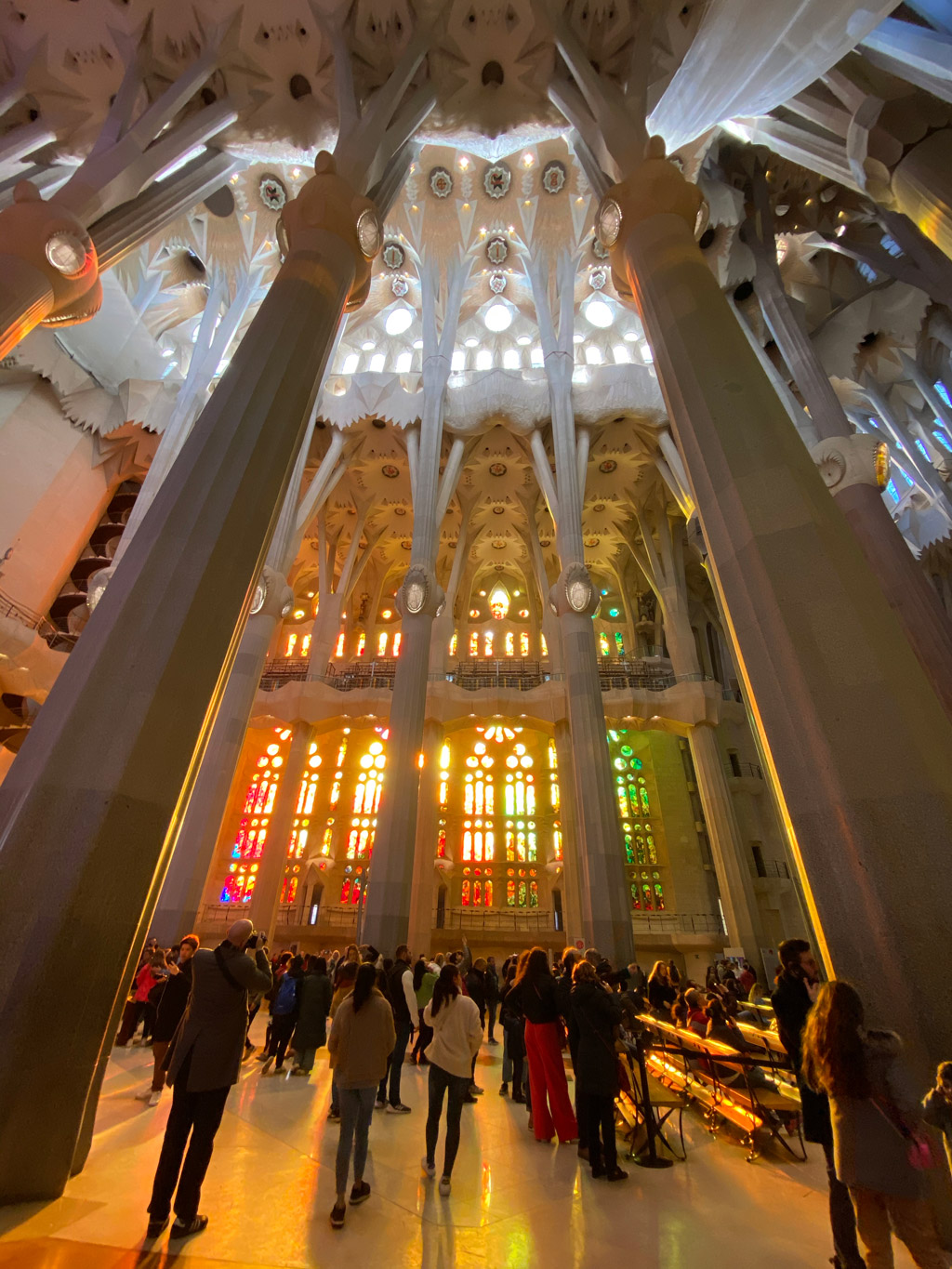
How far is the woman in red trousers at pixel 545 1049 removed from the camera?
387 cm

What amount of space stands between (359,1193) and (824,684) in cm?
358

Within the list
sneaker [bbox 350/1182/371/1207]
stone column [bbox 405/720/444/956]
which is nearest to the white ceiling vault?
Result: sneaker [bbox 350/1182/371/1207]

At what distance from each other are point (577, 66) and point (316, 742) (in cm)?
1986

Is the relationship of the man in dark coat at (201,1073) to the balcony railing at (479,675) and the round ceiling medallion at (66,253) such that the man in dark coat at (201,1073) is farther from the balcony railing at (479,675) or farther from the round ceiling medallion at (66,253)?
the balcony railing at (479,675)

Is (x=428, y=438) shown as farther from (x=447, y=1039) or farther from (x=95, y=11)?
(x=447, y=1039)

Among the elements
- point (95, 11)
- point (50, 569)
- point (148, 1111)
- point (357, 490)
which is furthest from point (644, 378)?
point (148, 1111)

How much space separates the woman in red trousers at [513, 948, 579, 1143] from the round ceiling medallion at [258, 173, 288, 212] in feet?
62.8

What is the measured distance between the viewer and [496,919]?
17766 mm

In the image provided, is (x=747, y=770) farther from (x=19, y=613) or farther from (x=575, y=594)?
(x=19, y=613)

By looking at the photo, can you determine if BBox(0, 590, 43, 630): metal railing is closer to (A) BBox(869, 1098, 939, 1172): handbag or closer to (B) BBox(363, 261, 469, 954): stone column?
(B) BBox(363, 261, 469, 954): stone column

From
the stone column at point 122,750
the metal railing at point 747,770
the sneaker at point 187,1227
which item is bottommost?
the sneaker at point 187,1227

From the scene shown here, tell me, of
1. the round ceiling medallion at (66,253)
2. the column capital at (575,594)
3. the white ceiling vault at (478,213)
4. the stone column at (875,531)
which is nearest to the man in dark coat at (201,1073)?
the round ceiling medallion at (66,253)

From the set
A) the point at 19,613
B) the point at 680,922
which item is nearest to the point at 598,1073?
the point at 19,613

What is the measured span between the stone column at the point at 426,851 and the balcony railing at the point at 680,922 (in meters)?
6.70
